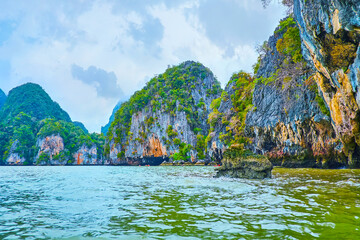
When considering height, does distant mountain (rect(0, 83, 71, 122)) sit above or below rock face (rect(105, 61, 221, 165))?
above

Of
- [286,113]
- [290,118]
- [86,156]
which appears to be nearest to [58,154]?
[86,156]

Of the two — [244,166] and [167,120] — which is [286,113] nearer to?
[244,166]

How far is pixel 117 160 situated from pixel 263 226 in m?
71.4

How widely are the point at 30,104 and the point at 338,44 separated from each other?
11815 centimetres

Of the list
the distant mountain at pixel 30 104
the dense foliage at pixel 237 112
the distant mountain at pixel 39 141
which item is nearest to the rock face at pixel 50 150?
the distant mountain at pixel 39 141

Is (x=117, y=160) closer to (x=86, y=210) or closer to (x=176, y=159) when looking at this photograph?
(x=176, y=159)

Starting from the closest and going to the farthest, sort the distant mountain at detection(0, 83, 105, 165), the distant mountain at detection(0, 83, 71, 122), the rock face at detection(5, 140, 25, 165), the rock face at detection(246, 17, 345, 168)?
1. the rock face at detection(246, 17, 345, 168)
2. the rock face at detection(5, 140, 25, 165)
3. the distant mountain at detection(0, 83, 105, 165)
4. the distant mountain at detection(0, 83, 71, 122)

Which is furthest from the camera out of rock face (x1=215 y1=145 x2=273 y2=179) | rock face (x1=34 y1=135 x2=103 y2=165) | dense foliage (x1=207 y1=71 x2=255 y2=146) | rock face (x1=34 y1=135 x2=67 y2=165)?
rock face (x1=34 y1=135 x2=103 y2=165)

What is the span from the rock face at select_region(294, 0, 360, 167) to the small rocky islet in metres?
0.04

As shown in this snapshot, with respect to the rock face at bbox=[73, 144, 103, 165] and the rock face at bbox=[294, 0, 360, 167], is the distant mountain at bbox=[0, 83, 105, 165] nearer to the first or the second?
the rock face at bbox=[73, 144, 103, 165]

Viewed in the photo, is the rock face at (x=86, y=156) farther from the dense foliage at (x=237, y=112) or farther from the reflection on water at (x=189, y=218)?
the reflection on water at (x=189, y=218)

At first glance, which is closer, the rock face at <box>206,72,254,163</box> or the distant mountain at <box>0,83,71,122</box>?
the rock face at <box>206,72,254,163</box>

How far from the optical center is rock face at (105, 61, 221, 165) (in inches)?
2389

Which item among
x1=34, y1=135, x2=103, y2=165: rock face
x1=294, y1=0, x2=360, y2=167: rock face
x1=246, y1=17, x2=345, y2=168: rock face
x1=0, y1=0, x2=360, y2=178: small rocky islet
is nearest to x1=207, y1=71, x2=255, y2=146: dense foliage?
x1=0, y1=0, x2=360, y2=178: small rocky islet
